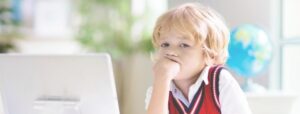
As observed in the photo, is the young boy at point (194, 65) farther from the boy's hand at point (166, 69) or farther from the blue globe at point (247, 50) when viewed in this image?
the blue globe at point (247, 50)

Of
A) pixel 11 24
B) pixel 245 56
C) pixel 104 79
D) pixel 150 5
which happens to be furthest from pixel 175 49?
pixel 11 24

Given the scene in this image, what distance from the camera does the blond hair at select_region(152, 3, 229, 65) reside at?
1.10m

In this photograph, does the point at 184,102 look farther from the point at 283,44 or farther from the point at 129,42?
the point at 129,42

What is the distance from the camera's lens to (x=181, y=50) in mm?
1109

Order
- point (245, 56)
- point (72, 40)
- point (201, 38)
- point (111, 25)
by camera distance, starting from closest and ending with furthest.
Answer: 1. point (201, 38)
2. point (245, 56)
3. point (111, 25)
4. point (72, 40)

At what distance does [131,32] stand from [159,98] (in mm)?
2898

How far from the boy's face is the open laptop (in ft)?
0.48

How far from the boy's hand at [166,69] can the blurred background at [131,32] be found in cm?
101

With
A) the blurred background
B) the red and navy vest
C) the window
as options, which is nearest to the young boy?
the red and navy vest

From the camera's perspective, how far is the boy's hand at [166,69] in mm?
1087

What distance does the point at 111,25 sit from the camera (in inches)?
161

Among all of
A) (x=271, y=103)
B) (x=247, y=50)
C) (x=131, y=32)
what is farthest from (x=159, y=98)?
(x=131, y=32)

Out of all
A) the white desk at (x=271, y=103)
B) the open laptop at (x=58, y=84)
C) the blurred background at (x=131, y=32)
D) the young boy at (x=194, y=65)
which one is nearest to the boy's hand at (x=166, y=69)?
the young boy at (x=194, y=65)

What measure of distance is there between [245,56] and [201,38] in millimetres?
1377
